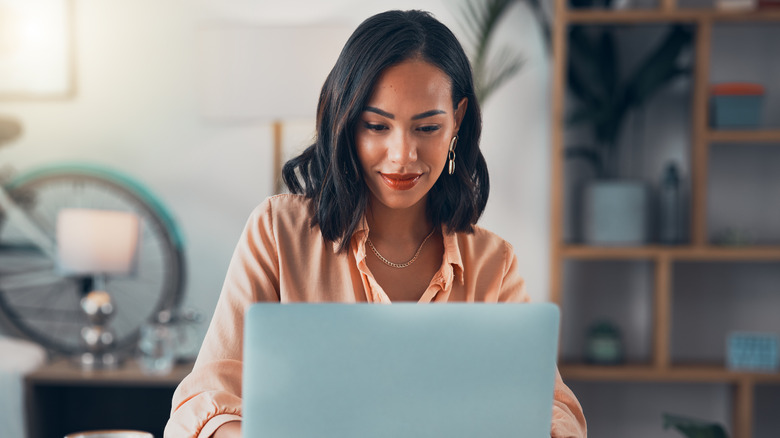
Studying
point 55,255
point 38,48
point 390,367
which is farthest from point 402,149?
point 38,48

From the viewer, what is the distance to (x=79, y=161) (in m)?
2.88

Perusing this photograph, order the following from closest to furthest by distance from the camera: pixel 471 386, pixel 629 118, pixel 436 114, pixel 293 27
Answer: pixel 471 386 → pixel 436 114 → pixel 293 27 → pixel 629 118

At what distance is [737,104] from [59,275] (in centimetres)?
245

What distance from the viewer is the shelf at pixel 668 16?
2.44 metres

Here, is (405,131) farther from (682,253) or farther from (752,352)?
(752,352)

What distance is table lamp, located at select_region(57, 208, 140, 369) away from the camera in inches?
97.8

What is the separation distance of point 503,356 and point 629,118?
225cm

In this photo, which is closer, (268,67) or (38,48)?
(268,67)

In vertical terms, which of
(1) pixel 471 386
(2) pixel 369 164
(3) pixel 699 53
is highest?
(3) pixel 699 53

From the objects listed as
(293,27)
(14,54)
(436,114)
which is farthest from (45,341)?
(436,114)

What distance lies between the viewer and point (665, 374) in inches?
99.6

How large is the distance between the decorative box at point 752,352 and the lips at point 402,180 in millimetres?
1883

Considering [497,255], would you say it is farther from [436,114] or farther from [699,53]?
[699,53]

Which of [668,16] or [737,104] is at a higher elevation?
[668,16]
